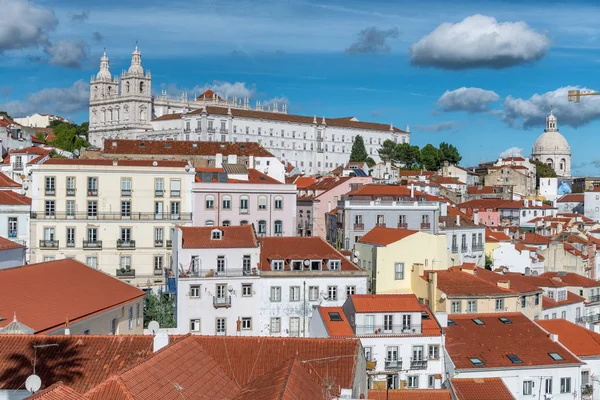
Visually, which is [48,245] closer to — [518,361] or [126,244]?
[126,244]

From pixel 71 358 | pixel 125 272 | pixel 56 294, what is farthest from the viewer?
pixel 125 272

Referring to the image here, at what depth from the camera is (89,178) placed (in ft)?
175

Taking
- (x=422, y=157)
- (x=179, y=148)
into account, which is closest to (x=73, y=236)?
(x=179, y=148)

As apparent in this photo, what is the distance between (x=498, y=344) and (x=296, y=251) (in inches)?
517

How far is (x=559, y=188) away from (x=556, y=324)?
→ 108 meters

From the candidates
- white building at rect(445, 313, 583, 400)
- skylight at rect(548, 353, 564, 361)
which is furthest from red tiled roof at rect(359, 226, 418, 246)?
skylight at rect(548, 353, 564, 361)

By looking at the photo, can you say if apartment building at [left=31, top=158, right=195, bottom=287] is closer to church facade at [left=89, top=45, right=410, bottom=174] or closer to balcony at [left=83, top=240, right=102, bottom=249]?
balcony at [left=83, top=240, right=102, bottom=249]

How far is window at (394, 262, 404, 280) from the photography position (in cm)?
4394

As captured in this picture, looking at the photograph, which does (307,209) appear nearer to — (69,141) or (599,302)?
(599,302)

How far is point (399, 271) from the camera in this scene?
145ft

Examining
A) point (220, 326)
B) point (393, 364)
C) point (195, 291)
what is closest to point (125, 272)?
point (195, 291)

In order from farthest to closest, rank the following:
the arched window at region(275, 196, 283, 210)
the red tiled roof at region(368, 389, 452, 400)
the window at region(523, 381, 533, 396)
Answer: the arched window at region(275, 196, 283, 210) < the window at region(523, 381, 533, 396) < the red tiled roof at region(368, 389, 452, 400)

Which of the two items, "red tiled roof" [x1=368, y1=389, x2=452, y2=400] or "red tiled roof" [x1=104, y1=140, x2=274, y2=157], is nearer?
"red tiled roof" [x1=368, y1=389, x2=452, y2=400]

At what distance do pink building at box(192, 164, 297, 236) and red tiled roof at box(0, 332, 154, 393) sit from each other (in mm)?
32954
